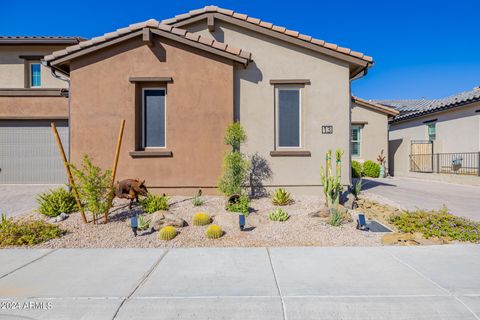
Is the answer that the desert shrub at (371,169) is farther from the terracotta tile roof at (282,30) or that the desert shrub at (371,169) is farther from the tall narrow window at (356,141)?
the terracotta tile roof at (282,30)

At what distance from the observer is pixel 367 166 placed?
1648 centimetres

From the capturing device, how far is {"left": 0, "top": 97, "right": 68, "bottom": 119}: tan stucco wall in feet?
38.7

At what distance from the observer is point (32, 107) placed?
39.0 feet

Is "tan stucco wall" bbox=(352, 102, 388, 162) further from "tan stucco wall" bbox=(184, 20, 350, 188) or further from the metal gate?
"tan stucco wall" bbox=(184, 20, 350, 188)

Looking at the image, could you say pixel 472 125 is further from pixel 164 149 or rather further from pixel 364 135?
pixel 164 149

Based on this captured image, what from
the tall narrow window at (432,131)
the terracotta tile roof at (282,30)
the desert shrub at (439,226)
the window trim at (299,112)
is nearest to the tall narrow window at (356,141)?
the tall narrow window at (432,131)

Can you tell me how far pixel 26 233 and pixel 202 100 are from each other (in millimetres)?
5206

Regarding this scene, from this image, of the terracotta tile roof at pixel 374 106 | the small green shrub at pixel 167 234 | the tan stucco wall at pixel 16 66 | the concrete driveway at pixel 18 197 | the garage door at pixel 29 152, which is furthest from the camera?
the terracotta tile roof at pixel 374 106

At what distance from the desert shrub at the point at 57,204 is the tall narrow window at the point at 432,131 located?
19927 mm

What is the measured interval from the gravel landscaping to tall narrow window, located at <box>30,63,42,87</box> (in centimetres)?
1059

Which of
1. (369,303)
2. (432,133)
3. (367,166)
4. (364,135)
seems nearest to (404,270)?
(369,303)

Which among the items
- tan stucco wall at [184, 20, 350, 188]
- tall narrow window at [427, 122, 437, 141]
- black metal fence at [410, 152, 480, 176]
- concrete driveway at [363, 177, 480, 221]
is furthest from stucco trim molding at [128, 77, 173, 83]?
tall narrow window at [427, 122, 437, 141]

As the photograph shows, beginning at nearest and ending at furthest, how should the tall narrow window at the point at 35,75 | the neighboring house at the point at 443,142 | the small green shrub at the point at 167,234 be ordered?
the small green shrub at the point at 167,234 < the tall narrow window at the point at 35,75 < the neighboring house at the point at 443,142

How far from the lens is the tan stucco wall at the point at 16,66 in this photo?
46.1ft
